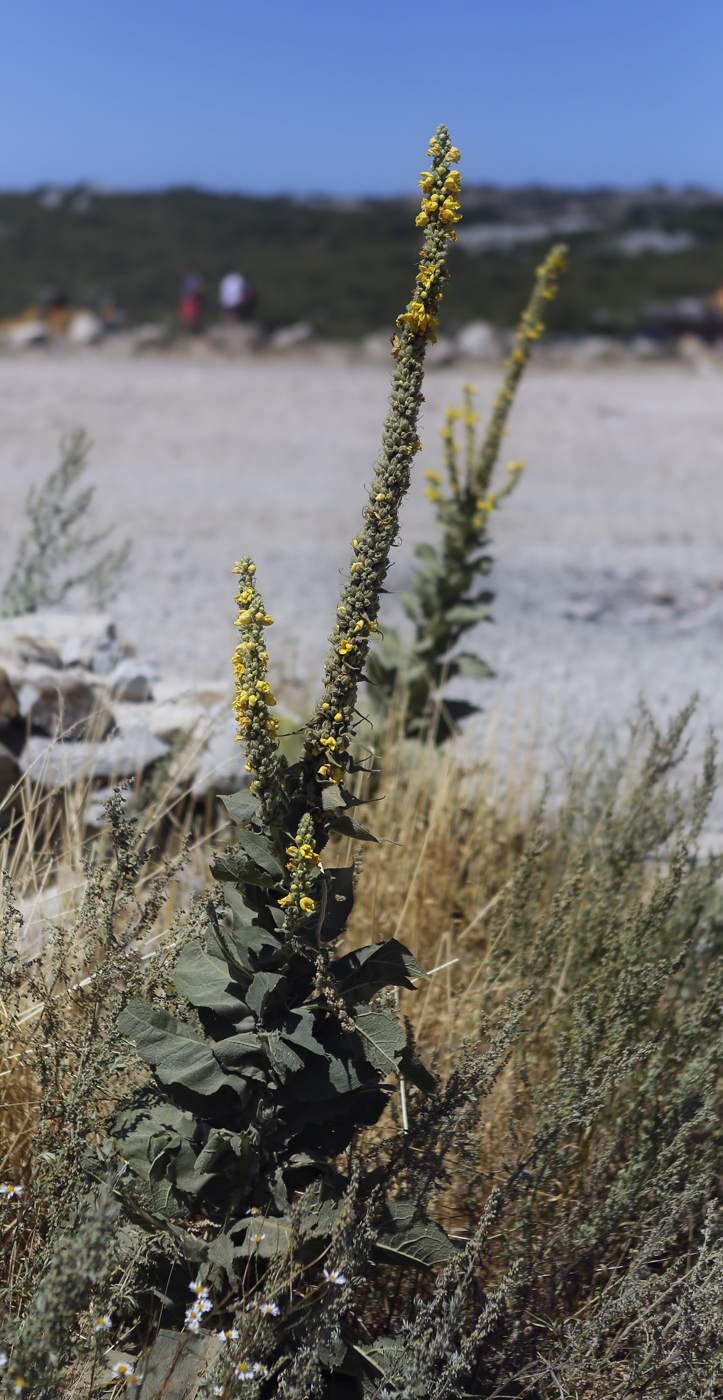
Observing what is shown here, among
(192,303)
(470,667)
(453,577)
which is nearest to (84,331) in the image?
(192,303)

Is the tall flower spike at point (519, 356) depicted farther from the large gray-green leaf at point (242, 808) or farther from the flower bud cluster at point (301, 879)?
the flower bud cluster at point (301, 879)

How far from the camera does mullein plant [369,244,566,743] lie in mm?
3525

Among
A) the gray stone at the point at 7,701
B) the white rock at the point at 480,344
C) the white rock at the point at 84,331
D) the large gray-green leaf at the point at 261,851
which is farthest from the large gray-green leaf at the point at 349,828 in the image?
the white rock at the point at 84,331

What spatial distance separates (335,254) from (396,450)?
41529 millimetres

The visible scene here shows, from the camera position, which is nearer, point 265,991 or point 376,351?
point 265,991

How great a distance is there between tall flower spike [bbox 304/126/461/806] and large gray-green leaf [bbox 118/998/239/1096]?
1.62 feet

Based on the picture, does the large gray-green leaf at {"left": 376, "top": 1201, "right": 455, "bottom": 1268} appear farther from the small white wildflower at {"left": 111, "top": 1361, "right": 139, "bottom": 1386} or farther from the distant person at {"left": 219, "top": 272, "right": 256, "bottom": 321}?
the distant person at {"left": 219, "top": 272, "right": 256, "bottom": 321}

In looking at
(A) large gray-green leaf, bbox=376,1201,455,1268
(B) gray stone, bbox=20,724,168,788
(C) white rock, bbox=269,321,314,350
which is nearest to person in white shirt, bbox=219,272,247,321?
(C) white rock, bbox=269,321,314,350

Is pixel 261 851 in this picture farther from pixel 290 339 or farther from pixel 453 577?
pixel 290 339

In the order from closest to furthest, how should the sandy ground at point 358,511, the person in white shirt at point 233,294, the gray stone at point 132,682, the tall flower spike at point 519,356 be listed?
1. the tall flower spike at point 519,356
2. the gray stone at point 132,682
3. the sandy ground at point 358,511
4. the person in white shirt at point 233,294

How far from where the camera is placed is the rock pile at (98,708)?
3.23m

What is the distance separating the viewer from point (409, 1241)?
168cm

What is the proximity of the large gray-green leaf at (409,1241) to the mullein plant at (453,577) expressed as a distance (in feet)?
6.65

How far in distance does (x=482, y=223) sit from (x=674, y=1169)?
53.7 metres
